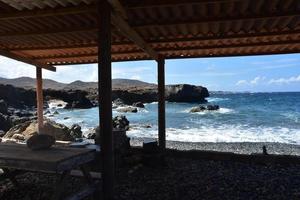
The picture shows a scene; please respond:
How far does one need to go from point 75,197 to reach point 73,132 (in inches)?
529

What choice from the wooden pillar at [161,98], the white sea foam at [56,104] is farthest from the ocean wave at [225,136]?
the white sea foam at [56,104]

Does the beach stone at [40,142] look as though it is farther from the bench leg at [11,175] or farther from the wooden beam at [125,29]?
the wooden beam at [125,29]

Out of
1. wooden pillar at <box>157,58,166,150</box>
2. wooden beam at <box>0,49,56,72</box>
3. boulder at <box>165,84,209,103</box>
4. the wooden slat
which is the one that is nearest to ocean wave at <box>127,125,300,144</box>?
wooden pillar at <box>157,58,166,150</box>

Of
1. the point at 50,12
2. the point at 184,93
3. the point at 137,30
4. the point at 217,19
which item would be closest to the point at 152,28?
the point at 137,30

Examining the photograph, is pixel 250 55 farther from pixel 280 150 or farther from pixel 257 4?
pixel 280 150

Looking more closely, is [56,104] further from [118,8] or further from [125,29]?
[118,8]

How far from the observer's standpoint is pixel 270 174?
8.12 metres

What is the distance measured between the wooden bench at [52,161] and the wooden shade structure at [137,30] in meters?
0.39

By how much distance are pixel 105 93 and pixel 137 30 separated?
111 inches

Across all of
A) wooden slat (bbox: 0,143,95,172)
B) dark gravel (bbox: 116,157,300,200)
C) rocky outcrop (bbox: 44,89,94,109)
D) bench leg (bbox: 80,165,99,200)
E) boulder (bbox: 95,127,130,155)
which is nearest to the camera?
wooden slat (bbox: 0,143,95,172)

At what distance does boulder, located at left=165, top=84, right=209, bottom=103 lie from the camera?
241 feet

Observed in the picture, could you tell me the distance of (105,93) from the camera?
5.92 metres

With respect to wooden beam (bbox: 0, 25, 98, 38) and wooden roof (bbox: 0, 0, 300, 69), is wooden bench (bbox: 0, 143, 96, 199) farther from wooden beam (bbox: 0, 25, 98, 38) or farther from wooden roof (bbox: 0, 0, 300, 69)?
wooden beam (bbox: 0, 25, 98, 38)

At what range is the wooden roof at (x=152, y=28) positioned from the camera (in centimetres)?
640
